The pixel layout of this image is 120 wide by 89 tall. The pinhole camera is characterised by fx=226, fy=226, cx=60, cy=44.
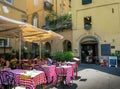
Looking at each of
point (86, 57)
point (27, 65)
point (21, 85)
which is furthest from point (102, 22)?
point (21, 85)

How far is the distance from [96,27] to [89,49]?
8.91 ft

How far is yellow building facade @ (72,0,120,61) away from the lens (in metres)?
21.9

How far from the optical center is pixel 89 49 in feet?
80.2

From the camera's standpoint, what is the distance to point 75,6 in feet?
82.4

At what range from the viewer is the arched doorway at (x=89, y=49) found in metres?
23.7

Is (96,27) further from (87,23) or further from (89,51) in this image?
(89,51)

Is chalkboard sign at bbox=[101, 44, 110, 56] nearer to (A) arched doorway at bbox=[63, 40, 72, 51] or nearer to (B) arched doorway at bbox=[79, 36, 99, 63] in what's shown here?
(B) arched doorway at bbox=[79, 36, 99, 63]

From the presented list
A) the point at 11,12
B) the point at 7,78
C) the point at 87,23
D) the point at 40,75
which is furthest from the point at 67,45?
the point at 7,78

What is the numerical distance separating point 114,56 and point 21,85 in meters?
15.2

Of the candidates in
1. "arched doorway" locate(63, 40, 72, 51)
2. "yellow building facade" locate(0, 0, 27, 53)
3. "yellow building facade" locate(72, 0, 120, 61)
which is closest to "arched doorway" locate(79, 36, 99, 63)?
"yellow building facade" locate(72, 0, 120, 61)

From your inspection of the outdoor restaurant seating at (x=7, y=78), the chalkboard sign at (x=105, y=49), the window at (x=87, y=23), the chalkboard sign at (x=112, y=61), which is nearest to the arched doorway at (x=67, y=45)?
the window at (x=87, y=23)

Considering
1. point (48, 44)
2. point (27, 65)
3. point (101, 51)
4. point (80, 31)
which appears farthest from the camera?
point (48, 44)

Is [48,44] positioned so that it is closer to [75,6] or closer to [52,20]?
[52,20]

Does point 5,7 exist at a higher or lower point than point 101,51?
higher
